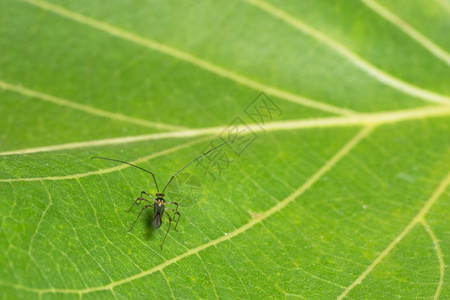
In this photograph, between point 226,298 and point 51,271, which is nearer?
point 51,271

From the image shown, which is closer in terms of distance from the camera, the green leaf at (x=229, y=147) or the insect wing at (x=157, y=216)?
the green leaf at (x=229, y=147)

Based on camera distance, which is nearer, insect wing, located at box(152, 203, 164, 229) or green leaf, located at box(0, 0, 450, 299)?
green leaf, located at box(0, 0, 450, 299)

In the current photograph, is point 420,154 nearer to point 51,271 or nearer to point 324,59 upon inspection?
point 324,59

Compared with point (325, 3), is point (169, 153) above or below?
below

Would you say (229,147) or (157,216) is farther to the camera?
(229,147)

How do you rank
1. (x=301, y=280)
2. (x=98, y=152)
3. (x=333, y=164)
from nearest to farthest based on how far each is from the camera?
(x=301, y=280)
(x=98, y=152)
(x=333, y=164)

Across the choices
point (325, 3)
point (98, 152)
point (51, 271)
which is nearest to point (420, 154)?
point (325, 3)

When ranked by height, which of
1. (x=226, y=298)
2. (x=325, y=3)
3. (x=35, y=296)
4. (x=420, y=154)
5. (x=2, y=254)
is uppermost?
(x=325, y=3)

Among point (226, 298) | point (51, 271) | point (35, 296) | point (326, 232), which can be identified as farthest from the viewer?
point (326, 232)
